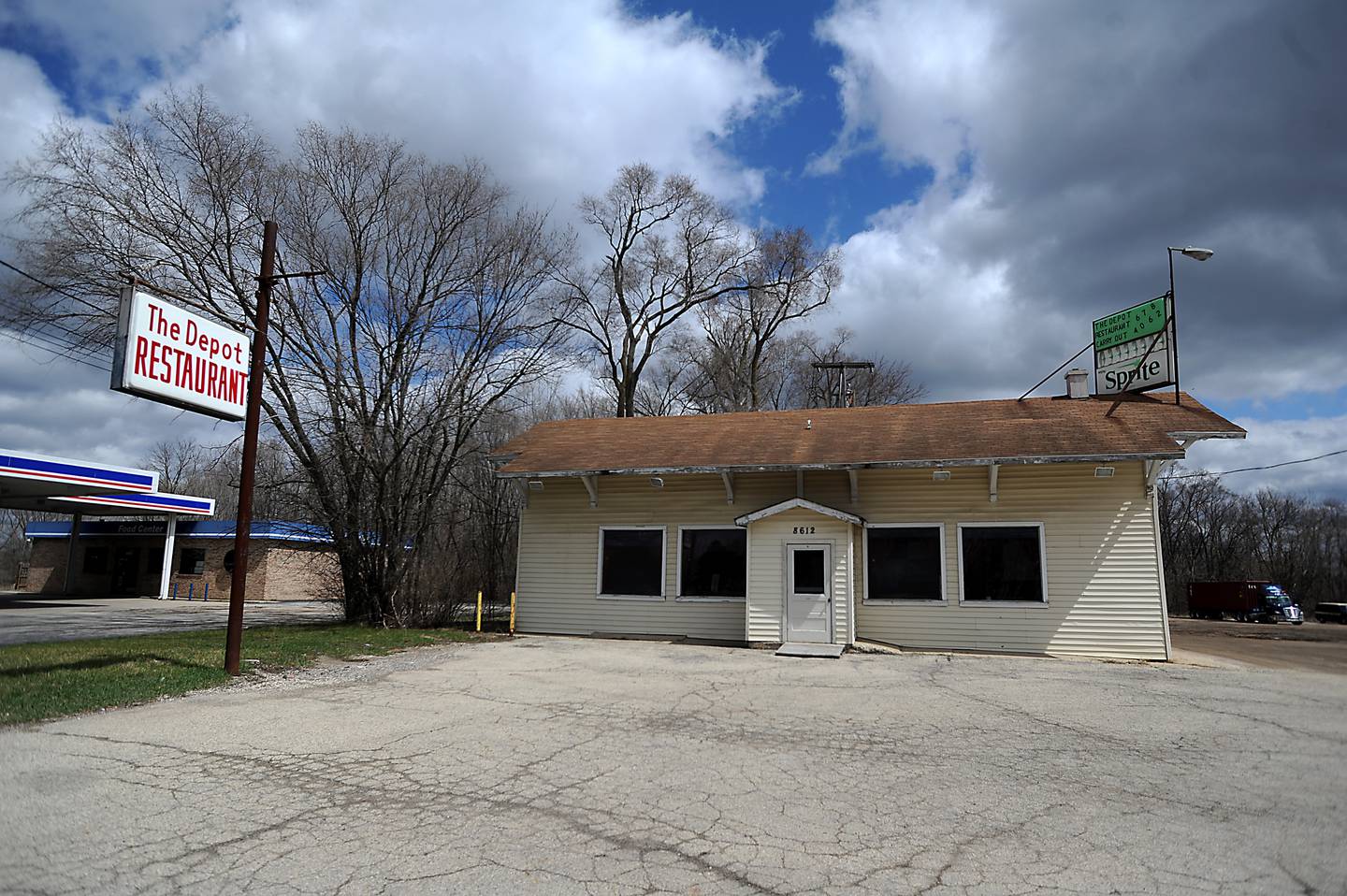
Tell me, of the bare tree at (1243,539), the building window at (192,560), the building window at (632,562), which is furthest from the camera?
the bare tree at (1243,539)

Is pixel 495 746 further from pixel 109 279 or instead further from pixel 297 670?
pixel 109 279

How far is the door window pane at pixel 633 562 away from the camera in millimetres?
17328

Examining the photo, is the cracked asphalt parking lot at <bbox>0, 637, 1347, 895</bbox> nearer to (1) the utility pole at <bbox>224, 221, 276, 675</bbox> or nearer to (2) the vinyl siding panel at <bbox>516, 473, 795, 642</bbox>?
(1) the utility pole at <bbox>224, 221, 276, 675</bbox>

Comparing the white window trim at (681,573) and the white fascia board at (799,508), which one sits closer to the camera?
the white fascia board at (799,508)

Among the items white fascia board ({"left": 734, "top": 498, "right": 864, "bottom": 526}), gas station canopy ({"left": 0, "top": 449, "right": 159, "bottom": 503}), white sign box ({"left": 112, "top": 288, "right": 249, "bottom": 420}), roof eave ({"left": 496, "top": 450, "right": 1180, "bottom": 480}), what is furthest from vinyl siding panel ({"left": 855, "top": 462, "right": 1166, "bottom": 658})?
gas station canopy ({"left": 0, "top": 449, "right": 159, "bottom": 503})

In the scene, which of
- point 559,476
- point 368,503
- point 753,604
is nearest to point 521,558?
point 559,476

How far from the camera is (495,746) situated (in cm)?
709

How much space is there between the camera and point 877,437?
55.6ft

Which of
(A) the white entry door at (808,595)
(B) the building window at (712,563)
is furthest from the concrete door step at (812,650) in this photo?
(B) the building window at (712,563)

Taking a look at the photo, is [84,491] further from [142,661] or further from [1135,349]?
[1135,349]

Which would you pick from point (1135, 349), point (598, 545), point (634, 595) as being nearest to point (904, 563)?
point (634, 595)

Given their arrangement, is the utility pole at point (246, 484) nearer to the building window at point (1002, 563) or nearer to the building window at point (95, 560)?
the building window at point (1002, 563)

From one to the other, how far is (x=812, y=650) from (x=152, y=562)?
125 ft

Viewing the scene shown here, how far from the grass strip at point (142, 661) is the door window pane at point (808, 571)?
6.73 metres
